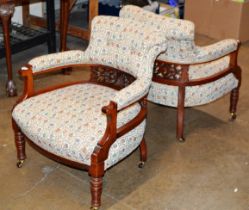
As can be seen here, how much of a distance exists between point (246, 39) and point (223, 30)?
0.25m

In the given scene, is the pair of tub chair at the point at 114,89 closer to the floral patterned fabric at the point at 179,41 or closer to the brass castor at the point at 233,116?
the floral patterned fabric at the point at 179,41

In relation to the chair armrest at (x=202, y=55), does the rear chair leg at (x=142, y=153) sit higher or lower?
lower

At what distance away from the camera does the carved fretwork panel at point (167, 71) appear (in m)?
2.80

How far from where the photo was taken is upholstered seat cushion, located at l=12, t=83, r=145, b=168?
2.21 meters

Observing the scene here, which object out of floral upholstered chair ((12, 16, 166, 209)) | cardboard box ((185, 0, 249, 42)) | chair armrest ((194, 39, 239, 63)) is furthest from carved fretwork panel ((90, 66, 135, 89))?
cardboard box ((185, 0, 249, 42))

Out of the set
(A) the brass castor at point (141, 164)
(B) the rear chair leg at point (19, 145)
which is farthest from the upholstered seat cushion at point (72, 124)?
(A) the brass castor at point (141, 164)

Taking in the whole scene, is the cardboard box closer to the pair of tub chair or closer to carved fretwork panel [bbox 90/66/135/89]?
the pair of tub chair

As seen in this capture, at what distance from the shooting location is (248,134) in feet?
9.98

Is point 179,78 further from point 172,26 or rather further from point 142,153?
point 142,153

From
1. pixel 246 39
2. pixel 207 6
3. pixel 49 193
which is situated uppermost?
pixel 207 6

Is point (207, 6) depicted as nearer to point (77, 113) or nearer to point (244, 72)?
point (244, 72)

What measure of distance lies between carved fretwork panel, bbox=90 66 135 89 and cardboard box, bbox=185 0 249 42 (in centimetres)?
222

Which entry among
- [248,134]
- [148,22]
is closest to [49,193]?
[148,22]

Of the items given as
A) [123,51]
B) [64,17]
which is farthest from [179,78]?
[64,17]
